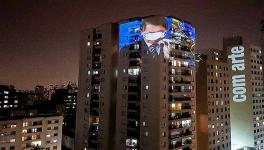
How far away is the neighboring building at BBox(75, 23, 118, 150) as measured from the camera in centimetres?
7544

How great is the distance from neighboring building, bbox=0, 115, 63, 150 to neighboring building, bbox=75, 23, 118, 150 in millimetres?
12402

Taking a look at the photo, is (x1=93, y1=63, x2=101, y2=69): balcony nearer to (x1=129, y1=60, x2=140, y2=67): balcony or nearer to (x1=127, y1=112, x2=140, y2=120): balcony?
(x1=129, y1=60, x2=140, y2=67): balcony

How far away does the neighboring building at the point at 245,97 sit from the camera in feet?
311

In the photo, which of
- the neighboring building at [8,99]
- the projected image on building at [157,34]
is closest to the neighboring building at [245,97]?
the projected image on building at [157,34]

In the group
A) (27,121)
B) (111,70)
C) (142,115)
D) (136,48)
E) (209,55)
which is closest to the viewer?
(142,115)

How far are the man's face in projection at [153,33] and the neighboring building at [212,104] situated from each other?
82.8 feet

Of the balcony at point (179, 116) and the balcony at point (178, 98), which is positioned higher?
the balcony at point (178, 98)

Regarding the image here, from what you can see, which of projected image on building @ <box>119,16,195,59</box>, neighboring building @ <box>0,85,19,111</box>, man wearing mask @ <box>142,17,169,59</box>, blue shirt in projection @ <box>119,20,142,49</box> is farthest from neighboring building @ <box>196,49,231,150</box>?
neighboring building @ <box>0,85,19,111</box>

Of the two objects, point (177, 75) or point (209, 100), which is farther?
point (209, 100)

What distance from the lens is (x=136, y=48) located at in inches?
2810

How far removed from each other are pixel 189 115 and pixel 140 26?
87.0 feet

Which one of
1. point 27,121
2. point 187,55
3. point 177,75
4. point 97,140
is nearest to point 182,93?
point 177,75

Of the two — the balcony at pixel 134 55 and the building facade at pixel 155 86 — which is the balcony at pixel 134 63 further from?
the balcony at pixel 134 55

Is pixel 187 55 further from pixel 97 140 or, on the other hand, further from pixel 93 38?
pixel 97 140
